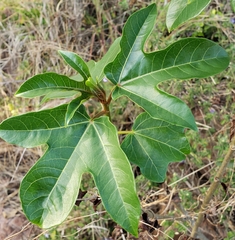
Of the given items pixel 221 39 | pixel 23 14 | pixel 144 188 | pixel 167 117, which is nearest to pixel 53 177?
pixel 167 117

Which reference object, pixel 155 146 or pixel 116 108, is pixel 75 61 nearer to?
pixel 155 146

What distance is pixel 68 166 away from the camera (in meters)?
0.78

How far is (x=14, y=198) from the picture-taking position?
91.1 inches

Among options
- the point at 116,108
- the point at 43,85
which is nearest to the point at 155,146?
the point at 43,85

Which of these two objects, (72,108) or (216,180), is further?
(216,180)

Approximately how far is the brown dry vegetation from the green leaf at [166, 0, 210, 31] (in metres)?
0.80

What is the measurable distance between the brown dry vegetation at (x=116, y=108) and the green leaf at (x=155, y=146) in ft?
1.39

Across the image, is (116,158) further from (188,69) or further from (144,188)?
(144,188)

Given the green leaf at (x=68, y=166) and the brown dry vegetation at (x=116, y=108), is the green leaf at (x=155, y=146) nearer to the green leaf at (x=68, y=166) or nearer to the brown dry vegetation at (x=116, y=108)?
the green leaf at (x=68, y=166)

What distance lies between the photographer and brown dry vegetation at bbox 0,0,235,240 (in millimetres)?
1691

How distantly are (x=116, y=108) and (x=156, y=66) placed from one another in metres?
1.38

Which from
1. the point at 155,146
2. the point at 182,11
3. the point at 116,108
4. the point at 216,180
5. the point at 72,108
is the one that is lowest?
the point at 116,108

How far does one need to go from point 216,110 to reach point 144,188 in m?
Answer: 0.58

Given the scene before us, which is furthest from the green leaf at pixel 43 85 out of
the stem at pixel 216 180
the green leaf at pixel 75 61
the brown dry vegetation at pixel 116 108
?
the brown dry vegetation at pixel 116 108
